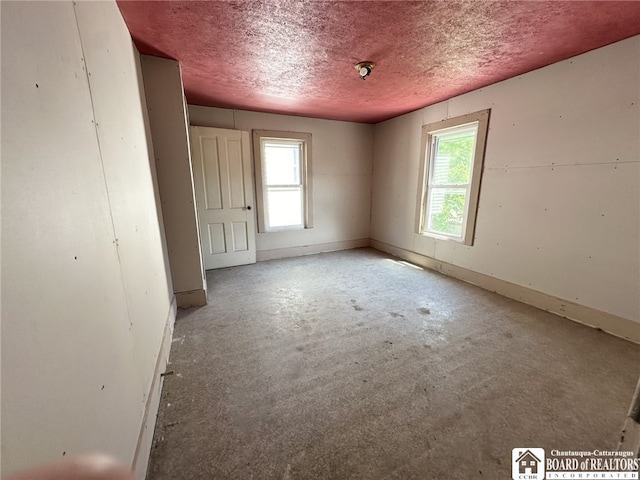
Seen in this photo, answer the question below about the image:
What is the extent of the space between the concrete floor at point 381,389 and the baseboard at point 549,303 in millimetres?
109

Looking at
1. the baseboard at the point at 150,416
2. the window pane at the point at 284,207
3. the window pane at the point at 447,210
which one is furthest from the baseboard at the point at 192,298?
the window pane at the point at 447,210

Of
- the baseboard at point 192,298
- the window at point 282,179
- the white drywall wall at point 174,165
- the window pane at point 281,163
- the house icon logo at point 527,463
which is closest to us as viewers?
the house icon logo at point 527,463

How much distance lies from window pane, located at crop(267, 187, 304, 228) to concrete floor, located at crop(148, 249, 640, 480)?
1.97 m

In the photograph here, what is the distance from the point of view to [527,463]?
3.92 feet

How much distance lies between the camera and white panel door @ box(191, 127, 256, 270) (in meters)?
3.58

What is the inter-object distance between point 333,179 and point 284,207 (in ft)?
3.48

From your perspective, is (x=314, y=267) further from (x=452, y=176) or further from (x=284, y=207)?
(x=452, y=176)

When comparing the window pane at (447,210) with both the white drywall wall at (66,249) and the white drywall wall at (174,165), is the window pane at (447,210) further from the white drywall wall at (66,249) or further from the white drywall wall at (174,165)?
the white drywall wall at (66,249)

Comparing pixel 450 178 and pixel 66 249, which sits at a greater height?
pixel 450 178

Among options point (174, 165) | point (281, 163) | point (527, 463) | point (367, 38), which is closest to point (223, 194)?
point (281, 163)

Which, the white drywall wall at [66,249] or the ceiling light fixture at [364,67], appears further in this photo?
the ceiling light fixture at [364,67]

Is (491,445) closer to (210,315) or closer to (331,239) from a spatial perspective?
(210,315)

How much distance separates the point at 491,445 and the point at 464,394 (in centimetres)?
31

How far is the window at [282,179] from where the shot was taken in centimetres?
408
